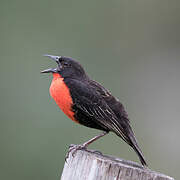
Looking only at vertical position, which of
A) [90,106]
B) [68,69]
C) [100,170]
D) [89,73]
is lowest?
[100,170]

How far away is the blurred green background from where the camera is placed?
→ 10.1 meters

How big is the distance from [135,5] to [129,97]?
3.83 m

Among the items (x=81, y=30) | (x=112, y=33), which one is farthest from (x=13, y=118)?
(x=112, y=33)

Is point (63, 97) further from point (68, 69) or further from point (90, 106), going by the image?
point (68, 69)

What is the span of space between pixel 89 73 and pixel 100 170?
6192 mm

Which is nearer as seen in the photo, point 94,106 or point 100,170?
point 100,170

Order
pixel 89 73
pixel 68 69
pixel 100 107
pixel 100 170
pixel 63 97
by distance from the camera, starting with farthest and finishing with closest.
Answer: pixel 89 73 → pixel 68 69 → pixel 63 97 → pixel 100 107 → pixel 100 170

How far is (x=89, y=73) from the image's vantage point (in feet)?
38.2

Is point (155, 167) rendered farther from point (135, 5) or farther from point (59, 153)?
point (135, 5)

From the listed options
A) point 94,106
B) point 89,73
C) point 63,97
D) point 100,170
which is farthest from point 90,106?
point 89,73

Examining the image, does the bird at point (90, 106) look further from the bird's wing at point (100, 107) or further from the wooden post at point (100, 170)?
the wooden post at point (100, 170)

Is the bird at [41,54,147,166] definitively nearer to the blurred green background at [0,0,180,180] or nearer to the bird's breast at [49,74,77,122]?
the bird's breast at [49,74,77,122]

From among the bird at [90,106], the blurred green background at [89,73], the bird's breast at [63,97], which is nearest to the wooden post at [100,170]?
the bird at [90,106]

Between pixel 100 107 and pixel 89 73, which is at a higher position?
pixel 89 73
